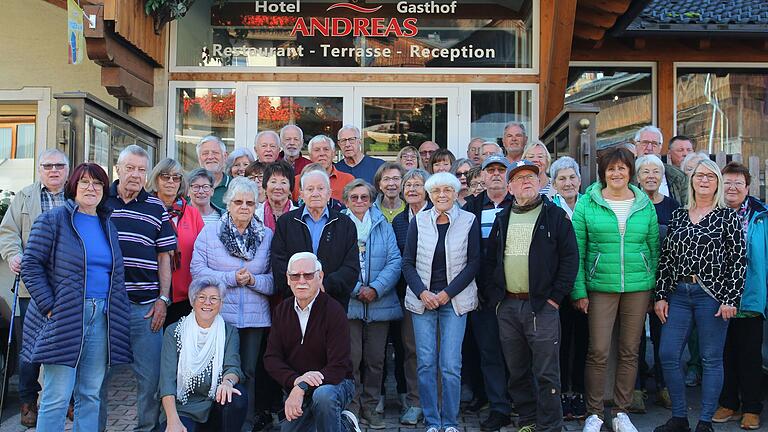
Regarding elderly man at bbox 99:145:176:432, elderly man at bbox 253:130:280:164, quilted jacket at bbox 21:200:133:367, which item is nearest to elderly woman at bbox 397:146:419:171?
elderly man at bbox 253:130:280:164

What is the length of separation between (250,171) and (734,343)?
3.59m

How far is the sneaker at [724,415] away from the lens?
17.0 ft

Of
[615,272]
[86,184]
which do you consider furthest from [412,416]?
[86,184]

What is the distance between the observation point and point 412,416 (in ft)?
17.0

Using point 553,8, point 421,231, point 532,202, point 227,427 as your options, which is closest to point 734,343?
point 532,202

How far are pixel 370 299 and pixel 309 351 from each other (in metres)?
0.74

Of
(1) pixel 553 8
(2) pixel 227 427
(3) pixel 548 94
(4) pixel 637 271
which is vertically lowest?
(2) pixel 227 427

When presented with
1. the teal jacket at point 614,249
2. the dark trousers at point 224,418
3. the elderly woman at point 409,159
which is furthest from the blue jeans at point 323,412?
the elderly woman at point 409,159

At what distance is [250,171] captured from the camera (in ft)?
18.7

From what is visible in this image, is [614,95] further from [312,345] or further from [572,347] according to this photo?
[312,345]

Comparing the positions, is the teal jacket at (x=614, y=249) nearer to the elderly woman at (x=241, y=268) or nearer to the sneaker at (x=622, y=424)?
the sneaker at (x=622, y=424)

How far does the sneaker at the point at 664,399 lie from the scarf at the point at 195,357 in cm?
316

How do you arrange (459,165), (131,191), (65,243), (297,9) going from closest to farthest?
1. (65,243)
2. (131,191)
3. (459,165)
4. (297,9)

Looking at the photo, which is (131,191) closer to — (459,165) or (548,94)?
(459,165)
